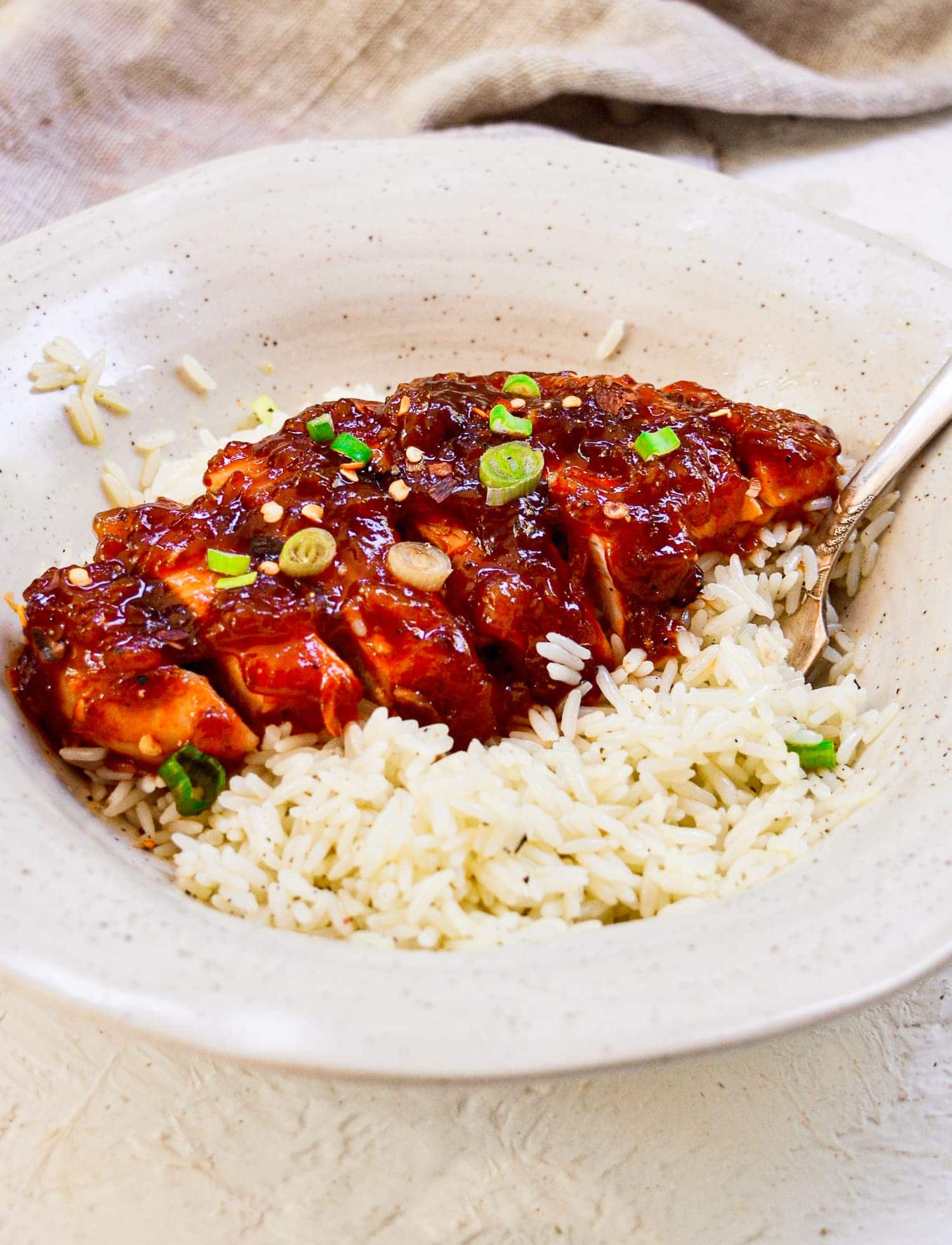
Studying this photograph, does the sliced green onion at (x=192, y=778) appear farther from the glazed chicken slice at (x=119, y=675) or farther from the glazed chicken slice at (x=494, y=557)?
the glazed chicken slice at (x=494, y=557)

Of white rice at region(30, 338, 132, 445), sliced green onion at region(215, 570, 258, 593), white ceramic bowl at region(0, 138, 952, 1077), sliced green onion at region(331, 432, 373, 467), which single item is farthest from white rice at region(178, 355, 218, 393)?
A: sliced green onion at region(215, 570, 258, 593)

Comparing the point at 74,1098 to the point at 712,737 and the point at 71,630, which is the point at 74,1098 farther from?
the point at 712,737

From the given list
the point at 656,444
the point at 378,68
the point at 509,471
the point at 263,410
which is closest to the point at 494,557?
the point at 509,471

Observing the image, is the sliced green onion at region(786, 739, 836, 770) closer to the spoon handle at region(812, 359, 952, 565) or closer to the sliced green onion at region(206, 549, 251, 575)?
the spoon handle at region(812, 359, 952, 565)

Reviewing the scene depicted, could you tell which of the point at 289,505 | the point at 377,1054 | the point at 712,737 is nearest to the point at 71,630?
the point at 289,505

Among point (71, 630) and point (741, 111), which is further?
point (741, 111)
